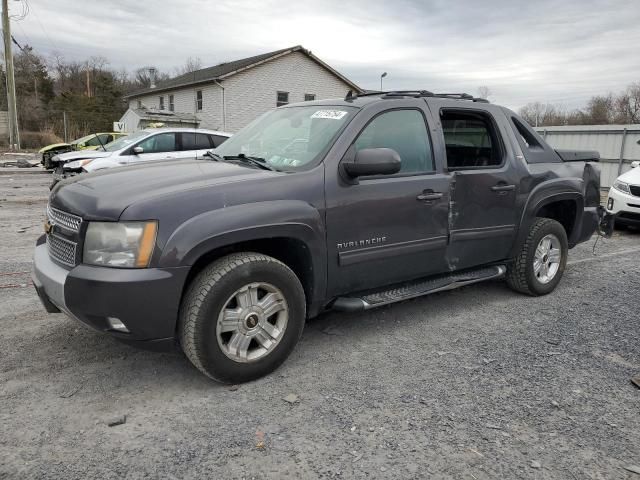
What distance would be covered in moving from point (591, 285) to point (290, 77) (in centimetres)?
2732

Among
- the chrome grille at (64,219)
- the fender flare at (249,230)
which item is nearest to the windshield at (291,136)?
the fender flare at (249,230)

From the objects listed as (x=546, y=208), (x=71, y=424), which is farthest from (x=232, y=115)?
(x=71, y=424)

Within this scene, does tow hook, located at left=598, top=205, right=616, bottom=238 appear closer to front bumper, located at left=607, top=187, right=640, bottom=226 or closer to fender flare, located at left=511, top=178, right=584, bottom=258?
fender flare, located at left=511, top=178, right=584, bottom=258

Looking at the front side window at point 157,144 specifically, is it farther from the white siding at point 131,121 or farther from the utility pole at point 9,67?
the white siding at point 131,121

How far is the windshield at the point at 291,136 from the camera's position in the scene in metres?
3.62

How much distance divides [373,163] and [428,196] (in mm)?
742

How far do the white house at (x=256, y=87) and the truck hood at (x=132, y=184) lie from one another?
25855 mm

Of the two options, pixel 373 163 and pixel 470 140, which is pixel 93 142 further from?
pixel 373 163

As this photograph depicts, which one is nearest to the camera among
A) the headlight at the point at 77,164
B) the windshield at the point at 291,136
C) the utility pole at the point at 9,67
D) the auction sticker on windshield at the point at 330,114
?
the windshield at the point at 291,136

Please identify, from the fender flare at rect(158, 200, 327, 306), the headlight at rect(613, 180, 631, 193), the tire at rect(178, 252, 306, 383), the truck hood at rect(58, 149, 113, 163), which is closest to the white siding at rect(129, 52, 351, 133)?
the truck hood at rect(58, 149, 113, 163)

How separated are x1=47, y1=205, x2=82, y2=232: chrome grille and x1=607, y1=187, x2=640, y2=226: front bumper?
832 cm

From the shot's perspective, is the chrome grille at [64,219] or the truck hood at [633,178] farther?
the truck hood at [633,178]

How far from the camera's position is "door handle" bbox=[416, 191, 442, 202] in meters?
3.89

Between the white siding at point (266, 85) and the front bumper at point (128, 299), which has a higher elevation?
the white siding at point (266, 85)
